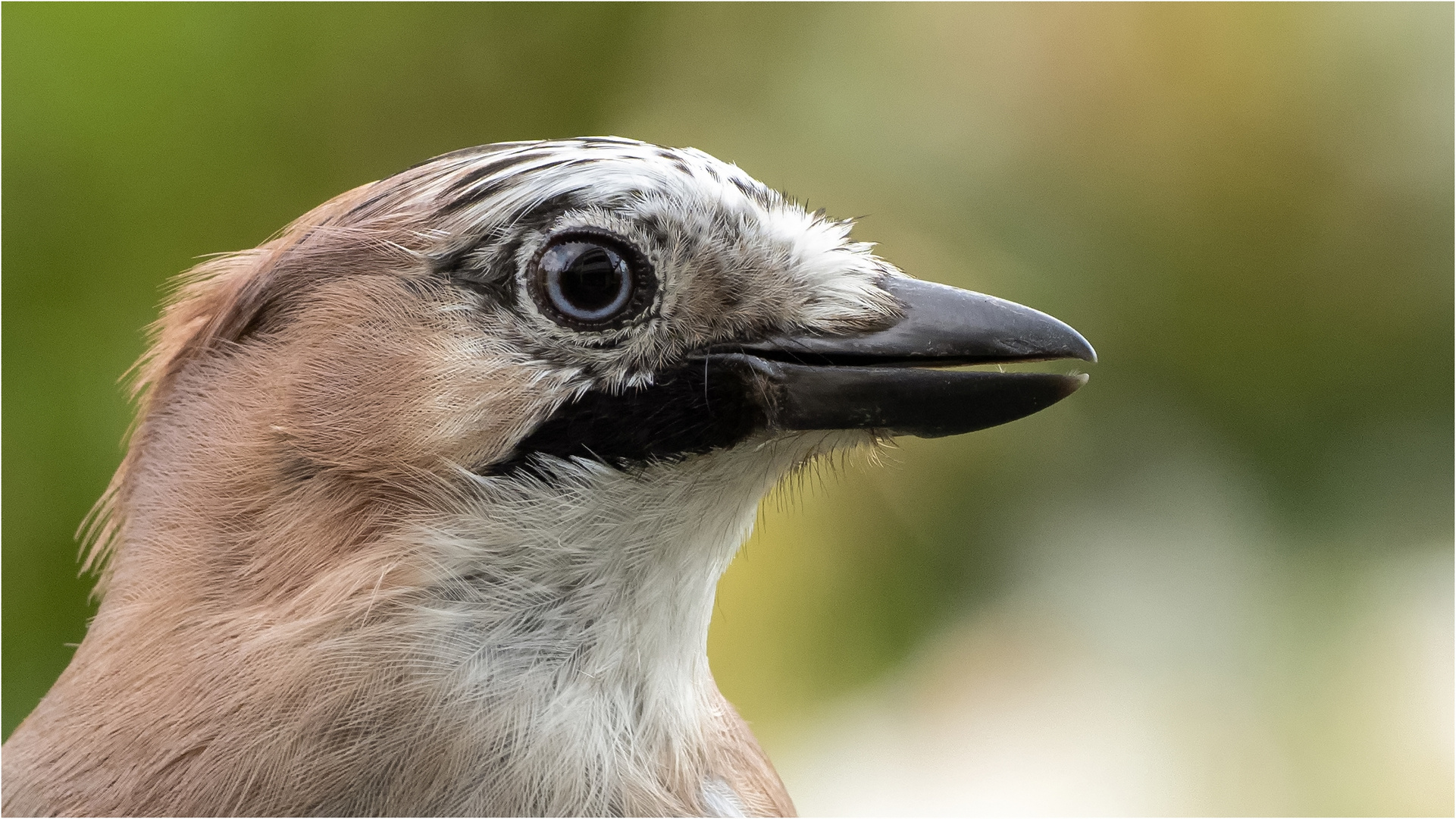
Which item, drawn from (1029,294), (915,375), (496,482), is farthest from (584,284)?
(1029,294)

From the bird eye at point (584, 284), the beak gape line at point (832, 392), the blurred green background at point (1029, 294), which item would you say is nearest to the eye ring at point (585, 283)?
the bird eye at point (584, 284)

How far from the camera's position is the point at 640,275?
6.18 ft

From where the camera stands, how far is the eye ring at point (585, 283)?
185 centimetres

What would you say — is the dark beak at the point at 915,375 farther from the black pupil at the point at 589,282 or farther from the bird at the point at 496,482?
the black pupil at the point at 589,282

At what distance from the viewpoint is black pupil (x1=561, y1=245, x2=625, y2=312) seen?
185cm

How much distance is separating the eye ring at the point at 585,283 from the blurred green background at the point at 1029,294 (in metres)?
2.17

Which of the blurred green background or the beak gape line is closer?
the beak gape line

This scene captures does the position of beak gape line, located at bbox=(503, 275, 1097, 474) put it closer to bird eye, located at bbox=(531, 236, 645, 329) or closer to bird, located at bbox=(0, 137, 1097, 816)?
bird, located at bbox=(0, 137, 1097, 816)

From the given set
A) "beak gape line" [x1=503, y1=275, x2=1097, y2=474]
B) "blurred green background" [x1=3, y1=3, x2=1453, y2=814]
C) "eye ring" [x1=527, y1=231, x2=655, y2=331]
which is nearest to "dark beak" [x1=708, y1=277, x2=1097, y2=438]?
"beak gape line" [x1=503, y1=275, x2=1097, y2=474]

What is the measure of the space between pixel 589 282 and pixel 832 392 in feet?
1.48

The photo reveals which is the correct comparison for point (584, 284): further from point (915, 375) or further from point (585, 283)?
point (915, 375)

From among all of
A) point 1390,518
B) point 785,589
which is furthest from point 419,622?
point 1390,518

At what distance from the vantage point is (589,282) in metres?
1.86

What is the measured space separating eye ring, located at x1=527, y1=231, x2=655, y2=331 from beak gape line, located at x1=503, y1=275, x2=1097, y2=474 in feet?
0.42
